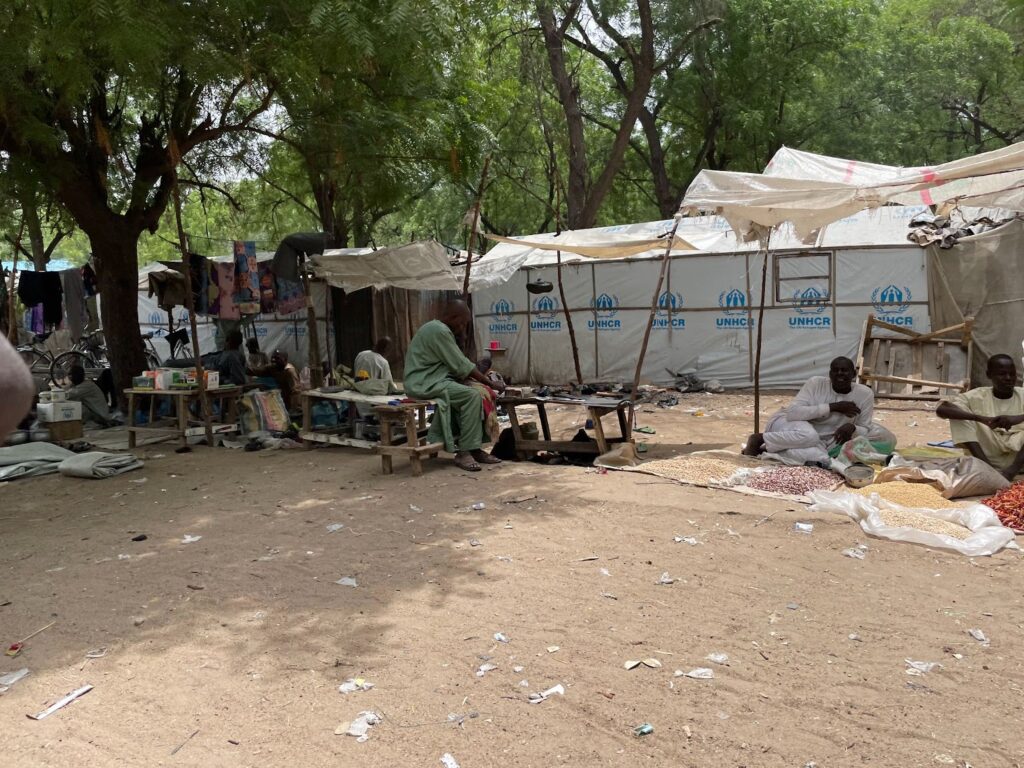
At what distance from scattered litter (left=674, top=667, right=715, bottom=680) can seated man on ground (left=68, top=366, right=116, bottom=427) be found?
375 inches

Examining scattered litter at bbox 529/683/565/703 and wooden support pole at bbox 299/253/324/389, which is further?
wooden support pole at bbox 299/253/324/389

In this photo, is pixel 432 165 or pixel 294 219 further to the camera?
pixel 294 219

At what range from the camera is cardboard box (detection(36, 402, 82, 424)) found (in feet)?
29.1

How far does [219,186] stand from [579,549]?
976 centimetres

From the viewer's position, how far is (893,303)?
12203 mm

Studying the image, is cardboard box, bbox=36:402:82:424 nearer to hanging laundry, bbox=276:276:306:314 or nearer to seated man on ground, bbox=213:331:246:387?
seated man on ground, bbox=213:331:246:387

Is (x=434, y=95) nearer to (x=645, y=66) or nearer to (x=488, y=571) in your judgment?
(x=645, y=66)

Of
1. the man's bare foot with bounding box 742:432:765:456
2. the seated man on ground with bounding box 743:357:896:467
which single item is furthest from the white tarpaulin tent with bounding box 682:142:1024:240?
the man's bare foot with bounding box 742:432:765:456

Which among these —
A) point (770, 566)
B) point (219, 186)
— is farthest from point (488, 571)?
point (219, 186)

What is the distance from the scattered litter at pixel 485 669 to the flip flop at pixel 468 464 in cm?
386

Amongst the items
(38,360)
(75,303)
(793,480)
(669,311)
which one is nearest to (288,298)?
(75,303)

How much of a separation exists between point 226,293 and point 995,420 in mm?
9333

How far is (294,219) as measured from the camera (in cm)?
2436

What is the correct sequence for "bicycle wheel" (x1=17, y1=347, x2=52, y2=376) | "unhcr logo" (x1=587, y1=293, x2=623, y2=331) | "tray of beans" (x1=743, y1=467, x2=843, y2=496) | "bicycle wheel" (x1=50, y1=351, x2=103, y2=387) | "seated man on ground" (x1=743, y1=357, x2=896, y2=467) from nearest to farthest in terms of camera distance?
1. "tray of beans" (x1=743, y1=467, x2=843, y2=496)
2. "seated man on ground" (x1=743, y1=357, x2=896, y2=467)
3. "bicycle wheel" (x1=50, y1=351, x2=103, y2=387)
4. "unhcr logo" (x1=587, y1=293, x2=623, y2=331)
5. "bicycle wheel" (x1=17, y1=347, x2=52, y2=376)
